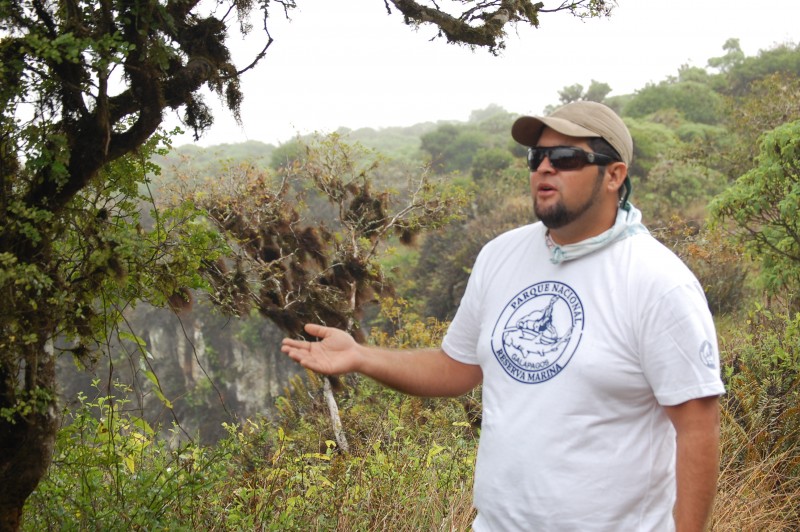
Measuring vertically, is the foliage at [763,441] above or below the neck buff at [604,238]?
below

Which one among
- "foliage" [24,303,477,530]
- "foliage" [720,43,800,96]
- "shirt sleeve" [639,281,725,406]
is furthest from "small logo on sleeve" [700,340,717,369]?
"foliage" [720,43,800,96]

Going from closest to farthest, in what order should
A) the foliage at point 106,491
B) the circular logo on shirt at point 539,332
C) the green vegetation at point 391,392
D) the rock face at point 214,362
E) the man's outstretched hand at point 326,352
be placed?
the circular logo on shirt at point 539,332
the man's outstretched hand at point 326,352
the foliage at point 106,491
the green vegetation at point 391,392
the rock face at point 214,362

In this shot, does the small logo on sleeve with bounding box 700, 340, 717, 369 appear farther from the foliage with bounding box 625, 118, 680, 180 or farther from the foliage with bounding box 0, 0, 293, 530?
the foliage with bounding box 625, 118, 680, 180

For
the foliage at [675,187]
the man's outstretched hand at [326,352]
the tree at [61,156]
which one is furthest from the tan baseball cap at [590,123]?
the foliage at [675,187]

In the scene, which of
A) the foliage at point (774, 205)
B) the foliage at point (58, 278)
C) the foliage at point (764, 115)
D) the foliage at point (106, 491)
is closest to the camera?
the foliage at point (58, 278)

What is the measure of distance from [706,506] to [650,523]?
130 millimetres

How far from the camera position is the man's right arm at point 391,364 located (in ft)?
6.89

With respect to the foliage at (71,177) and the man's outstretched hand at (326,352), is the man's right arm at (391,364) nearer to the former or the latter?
the man's outstretched hand at (326,352)

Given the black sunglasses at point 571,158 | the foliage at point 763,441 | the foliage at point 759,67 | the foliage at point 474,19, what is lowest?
the foliage at point 763,441

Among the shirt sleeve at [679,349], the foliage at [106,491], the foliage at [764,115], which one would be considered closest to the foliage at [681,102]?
the foliage at [764,115]

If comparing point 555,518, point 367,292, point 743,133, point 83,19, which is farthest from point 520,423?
point 743,133

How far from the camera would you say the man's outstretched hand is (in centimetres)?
207

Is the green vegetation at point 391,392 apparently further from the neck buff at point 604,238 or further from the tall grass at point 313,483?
the neck buff at point 604,238

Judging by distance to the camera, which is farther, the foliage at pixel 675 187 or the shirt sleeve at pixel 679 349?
the foliage at pixel 675 187
